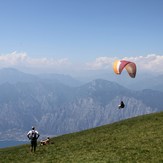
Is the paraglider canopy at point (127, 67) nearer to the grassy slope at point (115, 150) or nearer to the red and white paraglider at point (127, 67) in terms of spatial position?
the red and white paraglider at point (127, 67)

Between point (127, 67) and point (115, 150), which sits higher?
point (127, 67)

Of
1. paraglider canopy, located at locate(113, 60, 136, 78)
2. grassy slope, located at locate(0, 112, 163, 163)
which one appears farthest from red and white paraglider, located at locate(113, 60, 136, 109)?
grassy slope, located at locate(0, 112, 163, 163)

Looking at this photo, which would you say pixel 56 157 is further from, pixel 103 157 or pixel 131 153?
pixel 131 153

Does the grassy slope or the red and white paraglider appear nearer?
the grassy slope

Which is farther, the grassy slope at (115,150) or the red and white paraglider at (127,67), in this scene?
the red and white paraglider at (127,67)

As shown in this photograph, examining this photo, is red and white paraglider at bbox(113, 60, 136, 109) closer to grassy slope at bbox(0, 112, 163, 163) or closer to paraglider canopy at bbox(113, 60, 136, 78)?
paraglider canopy at bbox(113, 60, 136, 78)

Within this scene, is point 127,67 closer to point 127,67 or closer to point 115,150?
point 127,67

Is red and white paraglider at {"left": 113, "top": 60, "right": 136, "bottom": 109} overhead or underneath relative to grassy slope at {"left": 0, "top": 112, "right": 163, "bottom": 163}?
overhead

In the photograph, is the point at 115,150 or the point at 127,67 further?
the point at 127,67

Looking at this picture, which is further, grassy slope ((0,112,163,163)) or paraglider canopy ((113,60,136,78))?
paraglider canopy ((113,60,136,78))

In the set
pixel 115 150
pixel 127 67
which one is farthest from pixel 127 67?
pixel 115 150

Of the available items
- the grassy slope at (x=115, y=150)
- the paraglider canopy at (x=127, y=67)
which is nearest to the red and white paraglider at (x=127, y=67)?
the paraglider canopy at (x=127, y=67)

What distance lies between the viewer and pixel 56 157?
36.0m

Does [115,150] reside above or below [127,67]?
below
